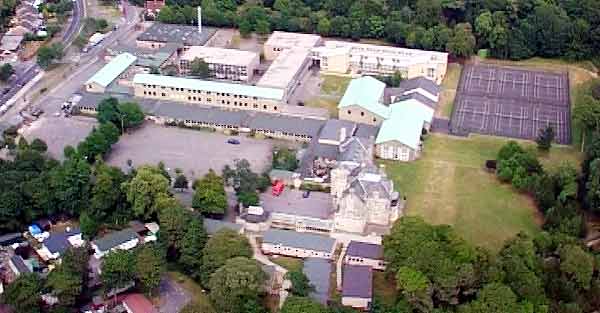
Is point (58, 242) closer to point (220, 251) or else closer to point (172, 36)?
point (220, 251)

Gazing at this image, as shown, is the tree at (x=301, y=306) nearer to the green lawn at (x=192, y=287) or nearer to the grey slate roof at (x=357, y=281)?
the grey slate roof at (x=357, y=281)

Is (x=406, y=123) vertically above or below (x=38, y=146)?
above

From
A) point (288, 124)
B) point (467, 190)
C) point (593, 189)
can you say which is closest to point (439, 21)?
point (288, 124)

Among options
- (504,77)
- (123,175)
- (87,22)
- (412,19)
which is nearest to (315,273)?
(123,175)

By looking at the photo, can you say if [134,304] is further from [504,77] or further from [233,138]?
[504,77]

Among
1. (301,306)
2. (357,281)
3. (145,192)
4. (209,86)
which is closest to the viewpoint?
(301,306)

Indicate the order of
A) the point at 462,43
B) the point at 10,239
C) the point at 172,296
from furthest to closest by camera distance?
1. the point at 462,43
2. the point at 10,239
3. the point at 172,296
